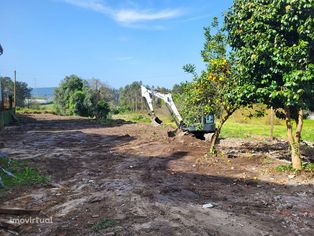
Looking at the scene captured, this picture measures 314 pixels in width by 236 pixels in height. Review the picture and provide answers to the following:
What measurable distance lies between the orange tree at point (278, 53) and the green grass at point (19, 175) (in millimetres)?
6099

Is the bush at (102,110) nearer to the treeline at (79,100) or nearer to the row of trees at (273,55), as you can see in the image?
the treeline at (79,100)

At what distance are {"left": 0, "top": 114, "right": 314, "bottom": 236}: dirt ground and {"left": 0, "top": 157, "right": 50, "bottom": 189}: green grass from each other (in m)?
0.36

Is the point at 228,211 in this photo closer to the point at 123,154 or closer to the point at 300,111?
the point at 300,111

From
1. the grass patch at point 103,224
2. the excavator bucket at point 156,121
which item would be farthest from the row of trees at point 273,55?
the excavator bucket at point 156,121

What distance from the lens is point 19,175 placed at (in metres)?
9.39

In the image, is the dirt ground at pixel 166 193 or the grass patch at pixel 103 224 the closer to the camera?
the grass patch at pixel 103 224

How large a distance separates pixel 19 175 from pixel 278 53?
7.53 m

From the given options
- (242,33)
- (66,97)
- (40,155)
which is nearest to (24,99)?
(66,97)

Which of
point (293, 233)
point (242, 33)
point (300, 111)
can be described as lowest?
point (293, 233)

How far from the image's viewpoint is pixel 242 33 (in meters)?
9.97

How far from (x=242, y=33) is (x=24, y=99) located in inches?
2504

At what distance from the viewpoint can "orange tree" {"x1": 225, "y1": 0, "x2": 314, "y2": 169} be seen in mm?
8367

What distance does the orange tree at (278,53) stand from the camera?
27.5 feet

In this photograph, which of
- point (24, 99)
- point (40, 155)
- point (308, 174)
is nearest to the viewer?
point (308, 174)
